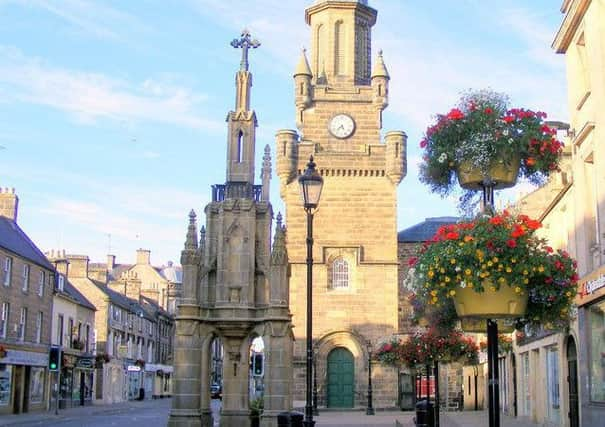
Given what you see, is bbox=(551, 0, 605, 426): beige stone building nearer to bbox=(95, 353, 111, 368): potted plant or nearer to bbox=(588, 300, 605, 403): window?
bbox=(588, 300, 605, 403): window

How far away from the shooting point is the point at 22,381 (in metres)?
42.9

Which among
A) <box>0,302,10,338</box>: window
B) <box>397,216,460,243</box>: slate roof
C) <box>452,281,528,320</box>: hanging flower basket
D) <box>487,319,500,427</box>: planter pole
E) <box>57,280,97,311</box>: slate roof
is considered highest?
<box>397,216,460,243</box>: slate roof

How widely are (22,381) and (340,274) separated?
56.3ft

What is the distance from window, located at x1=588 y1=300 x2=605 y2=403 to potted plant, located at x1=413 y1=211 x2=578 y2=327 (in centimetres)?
797

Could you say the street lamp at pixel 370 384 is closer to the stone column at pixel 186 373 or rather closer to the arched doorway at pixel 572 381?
the arched doorway at pixel 572 381

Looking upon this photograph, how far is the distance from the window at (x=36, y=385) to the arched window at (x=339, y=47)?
74.7 ft

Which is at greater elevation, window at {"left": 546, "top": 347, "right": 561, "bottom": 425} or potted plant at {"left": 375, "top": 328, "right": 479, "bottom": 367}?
potted plant at {"left": 375, "top": 328, "right": 479, "bottom": 367}

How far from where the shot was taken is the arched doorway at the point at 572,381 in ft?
73.0

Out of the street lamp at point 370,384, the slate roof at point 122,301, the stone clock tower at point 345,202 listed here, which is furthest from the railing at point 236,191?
the slate roof at point 122,301

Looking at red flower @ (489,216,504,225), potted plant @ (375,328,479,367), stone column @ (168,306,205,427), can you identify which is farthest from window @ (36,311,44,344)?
red flower @ (489,216,504,225)

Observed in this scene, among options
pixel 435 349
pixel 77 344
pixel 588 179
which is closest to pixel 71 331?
pixel 77 344

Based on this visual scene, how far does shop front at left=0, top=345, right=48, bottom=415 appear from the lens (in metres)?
40.4

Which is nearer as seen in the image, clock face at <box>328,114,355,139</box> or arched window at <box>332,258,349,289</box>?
arched window at <box>332,258,349,289</box>

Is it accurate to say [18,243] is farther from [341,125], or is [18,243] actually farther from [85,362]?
[341,125]
